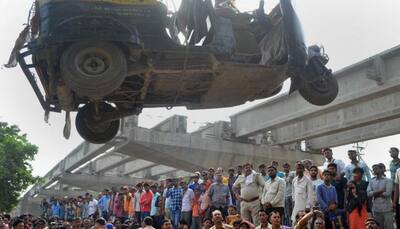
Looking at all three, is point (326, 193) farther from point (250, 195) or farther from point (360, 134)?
point (360, 134)

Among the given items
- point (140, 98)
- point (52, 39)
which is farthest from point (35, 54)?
point (140, 98)

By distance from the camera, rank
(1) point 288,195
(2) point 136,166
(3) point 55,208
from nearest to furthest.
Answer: (1) point 288,195 < (3) point 55,208 < (2) point 136,166

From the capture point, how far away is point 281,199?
370 inches

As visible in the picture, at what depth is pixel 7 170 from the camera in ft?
74.0

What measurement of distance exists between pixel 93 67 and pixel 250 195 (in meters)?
4.67

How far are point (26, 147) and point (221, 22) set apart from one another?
1856cm

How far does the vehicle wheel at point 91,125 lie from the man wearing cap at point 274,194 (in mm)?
3186

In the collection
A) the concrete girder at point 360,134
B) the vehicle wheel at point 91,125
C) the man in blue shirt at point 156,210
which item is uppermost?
the concrete girder at point 360,134

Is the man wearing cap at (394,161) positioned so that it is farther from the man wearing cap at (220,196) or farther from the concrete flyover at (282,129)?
the concrete flyover at (282,129)

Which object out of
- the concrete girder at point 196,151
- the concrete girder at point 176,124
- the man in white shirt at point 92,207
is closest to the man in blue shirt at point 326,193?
the man in white shirt at point 92,207

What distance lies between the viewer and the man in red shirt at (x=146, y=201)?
13320mm

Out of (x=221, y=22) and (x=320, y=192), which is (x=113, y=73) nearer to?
(x=221, y=22)

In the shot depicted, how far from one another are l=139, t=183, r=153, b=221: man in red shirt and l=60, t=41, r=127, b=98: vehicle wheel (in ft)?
23.1

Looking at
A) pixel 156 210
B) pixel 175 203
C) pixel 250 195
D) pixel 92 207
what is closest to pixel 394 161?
pixel 250 195
